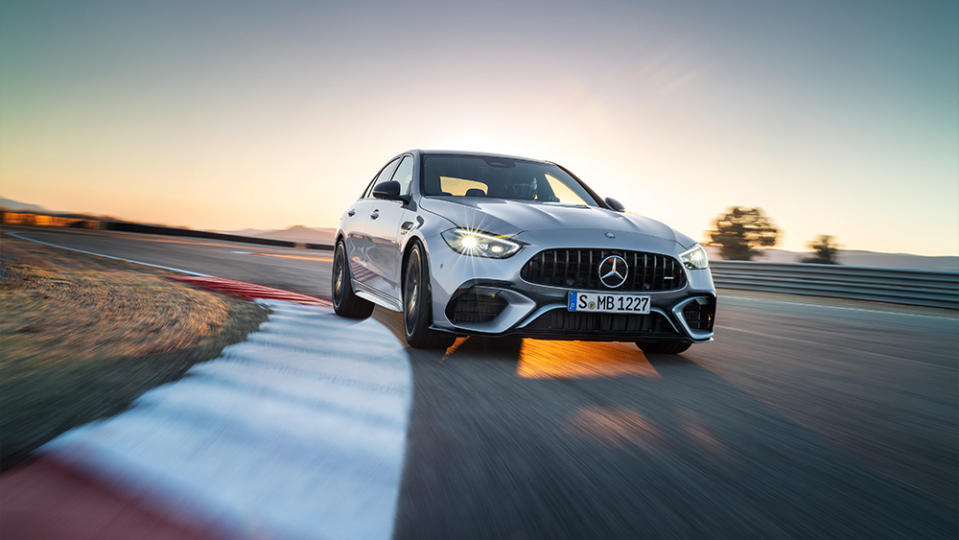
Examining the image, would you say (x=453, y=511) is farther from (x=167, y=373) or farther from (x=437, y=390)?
(x=167, y=373)

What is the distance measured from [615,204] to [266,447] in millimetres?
4023

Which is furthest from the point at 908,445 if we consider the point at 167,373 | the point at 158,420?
the point at 167,373

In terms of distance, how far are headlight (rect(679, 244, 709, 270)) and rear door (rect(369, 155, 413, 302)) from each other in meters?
1.98

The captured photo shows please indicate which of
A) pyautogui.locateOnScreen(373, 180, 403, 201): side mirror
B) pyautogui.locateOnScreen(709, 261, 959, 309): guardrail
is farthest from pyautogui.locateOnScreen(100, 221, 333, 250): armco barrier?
pyautogui.locateOnScreen(373, 180, 403, 201): side mirror

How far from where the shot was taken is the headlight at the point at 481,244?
14.7ft

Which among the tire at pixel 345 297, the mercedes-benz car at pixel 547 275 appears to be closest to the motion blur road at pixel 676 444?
the mercedes-benz car at pixel 547 275

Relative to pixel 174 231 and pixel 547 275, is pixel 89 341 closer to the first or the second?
pixel 547 275

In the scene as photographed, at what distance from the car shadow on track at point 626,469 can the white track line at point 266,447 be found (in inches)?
5.2

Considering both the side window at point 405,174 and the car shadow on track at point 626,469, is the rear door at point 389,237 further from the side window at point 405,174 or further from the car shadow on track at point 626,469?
the car shadow on track at point 626,469

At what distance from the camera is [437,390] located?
372cm

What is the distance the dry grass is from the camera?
2.98 m

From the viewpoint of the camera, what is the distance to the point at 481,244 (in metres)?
4.55

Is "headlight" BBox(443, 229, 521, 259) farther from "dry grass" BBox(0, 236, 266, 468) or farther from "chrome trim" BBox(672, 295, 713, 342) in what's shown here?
"dry grass" BBox(0, 236, 266, 468)

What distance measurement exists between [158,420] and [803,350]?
473 cm
